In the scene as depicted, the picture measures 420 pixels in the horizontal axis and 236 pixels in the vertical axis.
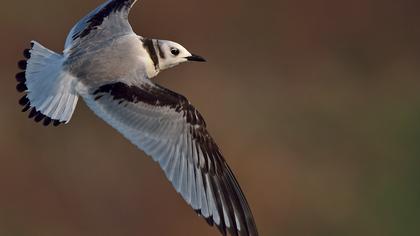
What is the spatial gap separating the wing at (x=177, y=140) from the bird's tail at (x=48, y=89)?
11cm

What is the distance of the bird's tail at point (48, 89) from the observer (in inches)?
230

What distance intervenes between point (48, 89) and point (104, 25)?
0.61m

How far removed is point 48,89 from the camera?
19.5 ft

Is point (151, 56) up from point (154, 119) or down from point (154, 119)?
up

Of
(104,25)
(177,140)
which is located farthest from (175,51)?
(177,140)

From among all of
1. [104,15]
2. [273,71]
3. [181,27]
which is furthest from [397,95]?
[104,15]

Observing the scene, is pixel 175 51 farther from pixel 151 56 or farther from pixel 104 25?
pixel 104 25

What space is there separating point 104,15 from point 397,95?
4945mm

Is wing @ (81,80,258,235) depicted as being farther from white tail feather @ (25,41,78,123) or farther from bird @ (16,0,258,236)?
white tail feather @ (25,41,78,123)

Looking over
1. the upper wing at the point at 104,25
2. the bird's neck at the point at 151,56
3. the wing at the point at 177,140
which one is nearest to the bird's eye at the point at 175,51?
the bird's neck at the point at 151,56

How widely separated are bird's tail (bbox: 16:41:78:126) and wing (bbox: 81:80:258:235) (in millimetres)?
110

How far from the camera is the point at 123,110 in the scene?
19.1 feet

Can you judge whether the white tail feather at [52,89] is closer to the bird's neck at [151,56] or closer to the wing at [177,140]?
the wing at [177,140]

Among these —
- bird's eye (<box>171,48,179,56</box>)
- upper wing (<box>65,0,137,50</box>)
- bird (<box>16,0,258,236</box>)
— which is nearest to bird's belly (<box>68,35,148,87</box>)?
bird (<box>16,0,258,236</box>)
